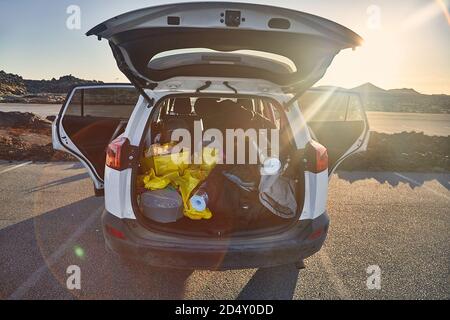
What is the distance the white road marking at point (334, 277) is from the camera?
2.93 metres

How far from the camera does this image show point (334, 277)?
3.17 meters

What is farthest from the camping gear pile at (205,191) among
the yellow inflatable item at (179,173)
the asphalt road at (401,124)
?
the asphalt road at (401,124)

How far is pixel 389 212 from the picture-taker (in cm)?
486

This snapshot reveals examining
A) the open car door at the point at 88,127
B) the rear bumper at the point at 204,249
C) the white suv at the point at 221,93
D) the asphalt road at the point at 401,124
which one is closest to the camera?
the white suv at the point at 221,93

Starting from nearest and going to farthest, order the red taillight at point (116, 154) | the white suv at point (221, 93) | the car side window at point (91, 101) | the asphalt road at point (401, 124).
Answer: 1. the white suv at point (221, 93)
2. the red taillight at point (116, 154)
3. the car side window at point (91, 101)
4. the asphalt road at point (401, 124)

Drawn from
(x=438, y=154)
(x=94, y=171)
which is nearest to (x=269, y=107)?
(x=94, y=171)

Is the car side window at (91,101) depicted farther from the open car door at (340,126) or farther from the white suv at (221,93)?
the open car door at (340,126)

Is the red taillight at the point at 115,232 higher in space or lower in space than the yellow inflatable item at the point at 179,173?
lower

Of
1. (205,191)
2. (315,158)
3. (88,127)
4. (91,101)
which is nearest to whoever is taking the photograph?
(315,158)

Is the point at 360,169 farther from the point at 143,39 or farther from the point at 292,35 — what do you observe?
the point at 143,39

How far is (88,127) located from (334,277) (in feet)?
11.6

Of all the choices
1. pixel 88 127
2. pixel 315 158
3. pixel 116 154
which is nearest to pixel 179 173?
pixel 116 154

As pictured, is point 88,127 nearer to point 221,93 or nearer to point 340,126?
point 221,93

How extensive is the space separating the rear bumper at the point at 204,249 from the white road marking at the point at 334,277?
550 millimetres
